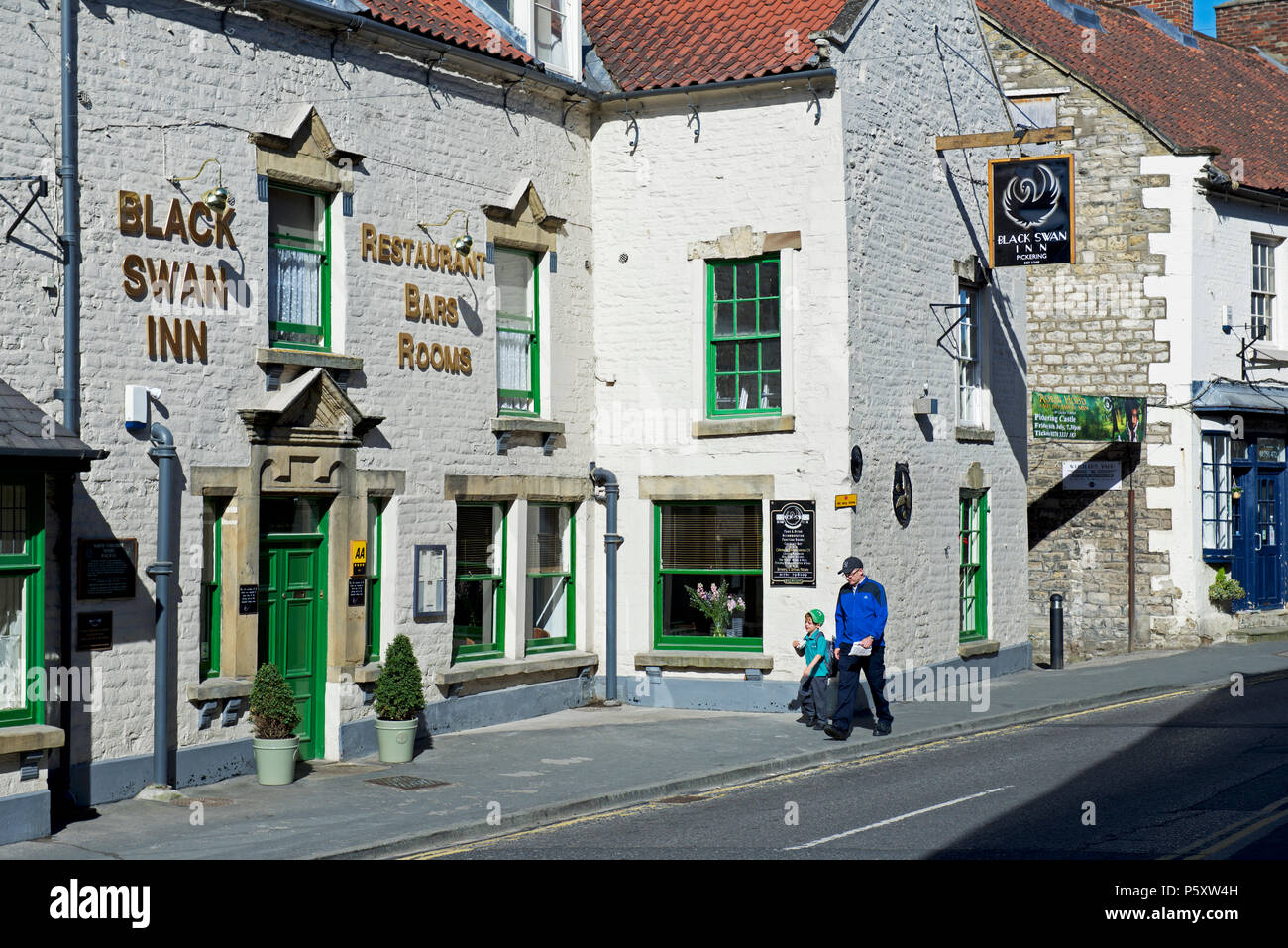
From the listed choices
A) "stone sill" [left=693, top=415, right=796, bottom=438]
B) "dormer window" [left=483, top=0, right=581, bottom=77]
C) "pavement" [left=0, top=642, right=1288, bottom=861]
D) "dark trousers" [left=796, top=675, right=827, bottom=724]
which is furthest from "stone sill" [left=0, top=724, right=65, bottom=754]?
"dormer window" [left=483, top=0, right=581, bottom=77]

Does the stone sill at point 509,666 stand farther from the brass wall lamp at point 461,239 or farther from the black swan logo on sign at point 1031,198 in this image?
the black swan logo on sign at point 1031,198

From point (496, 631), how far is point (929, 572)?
603 cm

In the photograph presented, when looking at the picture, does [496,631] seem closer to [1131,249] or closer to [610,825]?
[610,825]

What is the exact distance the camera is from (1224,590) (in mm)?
25828

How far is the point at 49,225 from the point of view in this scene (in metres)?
13.1

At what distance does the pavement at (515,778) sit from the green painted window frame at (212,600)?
113cm

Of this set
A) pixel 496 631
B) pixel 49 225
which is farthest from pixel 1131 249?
pixel 49 225

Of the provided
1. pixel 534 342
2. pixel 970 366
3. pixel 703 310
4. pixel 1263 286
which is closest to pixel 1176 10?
pixel 1263 286

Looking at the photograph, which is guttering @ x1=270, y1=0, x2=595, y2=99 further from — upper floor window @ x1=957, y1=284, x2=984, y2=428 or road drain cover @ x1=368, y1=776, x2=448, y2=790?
road drain cover @ x1=368, y1=776, x2=448, y2=790

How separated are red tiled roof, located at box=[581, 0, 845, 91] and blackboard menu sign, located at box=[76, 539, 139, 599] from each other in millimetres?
9267

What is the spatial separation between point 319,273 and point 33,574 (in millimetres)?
4977

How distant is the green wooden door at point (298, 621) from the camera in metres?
15.3

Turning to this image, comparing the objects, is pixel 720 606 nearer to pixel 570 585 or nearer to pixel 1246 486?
pixel 570 585

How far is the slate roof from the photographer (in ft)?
37.9
